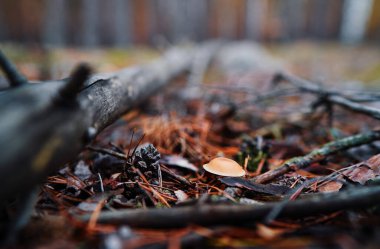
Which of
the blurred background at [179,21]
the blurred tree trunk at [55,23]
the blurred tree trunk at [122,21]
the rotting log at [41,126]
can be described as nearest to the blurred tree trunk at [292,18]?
the blurred background at [179,21]

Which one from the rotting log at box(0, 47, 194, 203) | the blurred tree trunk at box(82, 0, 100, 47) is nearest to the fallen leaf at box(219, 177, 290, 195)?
the rotting log at box(0, 47, 194, 203)

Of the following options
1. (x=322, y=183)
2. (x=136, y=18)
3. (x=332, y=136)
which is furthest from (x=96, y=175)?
(x=136, y=18)

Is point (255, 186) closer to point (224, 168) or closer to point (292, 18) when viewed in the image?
point (224, 168)

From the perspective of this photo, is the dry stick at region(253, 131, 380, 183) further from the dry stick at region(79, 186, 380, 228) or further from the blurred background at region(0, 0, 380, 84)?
the blurred background at region(0, 0, 380, 84)

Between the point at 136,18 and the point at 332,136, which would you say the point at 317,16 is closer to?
the point at 136,18

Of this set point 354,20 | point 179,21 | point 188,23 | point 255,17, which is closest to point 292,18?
point 255,17

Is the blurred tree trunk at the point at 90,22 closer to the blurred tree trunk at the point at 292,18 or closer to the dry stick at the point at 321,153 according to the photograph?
the blurred tree trunk at the point at 292,18

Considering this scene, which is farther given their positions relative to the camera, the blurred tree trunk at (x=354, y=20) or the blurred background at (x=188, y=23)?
the blurred background at (x=188, y=23)
